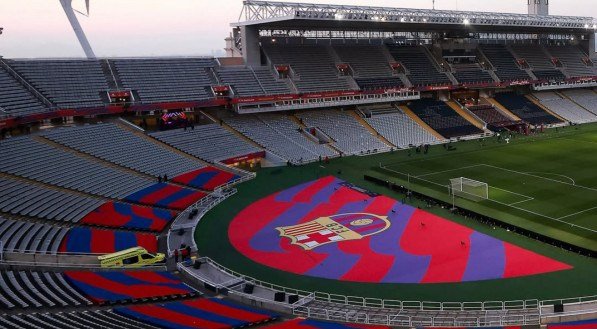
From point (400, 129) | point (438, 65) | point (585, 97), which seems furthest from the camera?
point (585, 97)

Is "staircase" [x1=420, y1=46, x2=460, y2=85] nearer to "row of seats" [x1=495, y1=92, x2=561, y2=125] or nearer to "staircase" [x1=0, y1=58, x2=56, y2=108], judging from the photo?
"row of seats" [x1=495, y1=92, x2=561, y2=125]

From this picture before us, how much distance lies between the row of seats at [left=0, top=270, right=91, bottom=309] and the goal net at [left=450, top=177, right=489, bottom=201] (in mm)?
30004

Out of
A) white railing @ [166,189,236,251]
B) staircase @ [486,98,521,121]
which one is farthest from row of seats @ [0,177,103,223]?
staircase @ [486,98,521,121]

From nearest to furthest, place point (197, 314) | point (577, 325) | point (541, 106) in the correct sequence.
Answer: point (577, 325), point (197, 314), point (541, 106)

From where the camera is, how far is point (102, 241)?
31922mm

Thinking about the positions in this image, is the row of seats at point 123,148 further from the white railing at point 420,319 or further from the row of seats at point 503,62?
the row of seats at point 503,62

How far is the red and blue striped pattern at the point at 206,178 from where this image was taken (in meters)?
48.0

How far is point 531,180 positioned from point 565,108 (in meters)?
48.6

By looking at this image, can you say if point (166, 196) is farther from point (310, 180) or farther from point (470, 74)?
point (470, 74)

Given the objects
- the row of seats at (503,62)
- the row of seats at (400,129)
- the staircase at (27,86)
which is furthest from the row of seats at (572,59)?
the staircase at (27,86)

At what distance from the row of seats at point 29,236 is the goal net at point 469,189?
29.4m

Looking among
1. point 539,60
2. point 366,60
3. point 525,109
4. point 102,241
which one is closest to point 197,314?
point 102,241

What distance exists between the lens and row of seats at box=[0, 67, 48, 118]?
48500mm

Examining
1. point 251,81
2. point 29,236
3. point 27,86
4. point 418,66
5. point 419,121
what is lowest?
point 29,236
